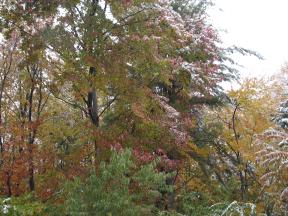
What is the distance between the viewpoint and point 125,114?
1099 cm

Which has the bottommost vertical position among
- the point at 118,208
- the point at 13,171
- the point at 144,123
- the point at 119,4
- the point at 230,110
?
the point at 118,208

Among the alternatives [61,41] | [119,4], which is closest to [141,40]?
[119,4]

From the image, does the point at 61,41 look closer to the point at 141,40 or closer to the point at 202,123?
the point at 141,40

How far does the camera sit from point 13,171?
34.9 ft

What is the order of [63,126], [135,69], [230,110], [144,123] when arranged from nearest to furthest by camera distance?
[135,69]
[144,123]
[63,126]
[230,110]

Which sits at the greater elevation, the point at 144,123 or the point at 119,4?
the point at 119,4

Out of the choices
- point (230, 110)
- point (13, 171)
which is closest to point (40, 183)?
point (13, 171)

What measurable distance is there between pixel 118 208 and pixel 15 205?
165 cm

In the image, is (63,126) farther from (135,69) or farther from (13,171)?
(135,69)

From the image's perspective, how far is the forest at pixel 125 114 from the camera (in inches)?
283

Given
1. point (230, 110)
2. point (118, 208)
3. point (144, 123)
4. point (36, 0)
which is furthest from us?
point (230, 110)

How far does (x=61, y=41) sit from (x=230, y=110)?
29.2ft

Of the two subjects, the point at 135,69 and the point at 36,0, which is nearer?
the point at 36,0

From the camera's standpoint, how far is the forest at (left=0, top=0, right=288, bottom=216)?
719 cm
